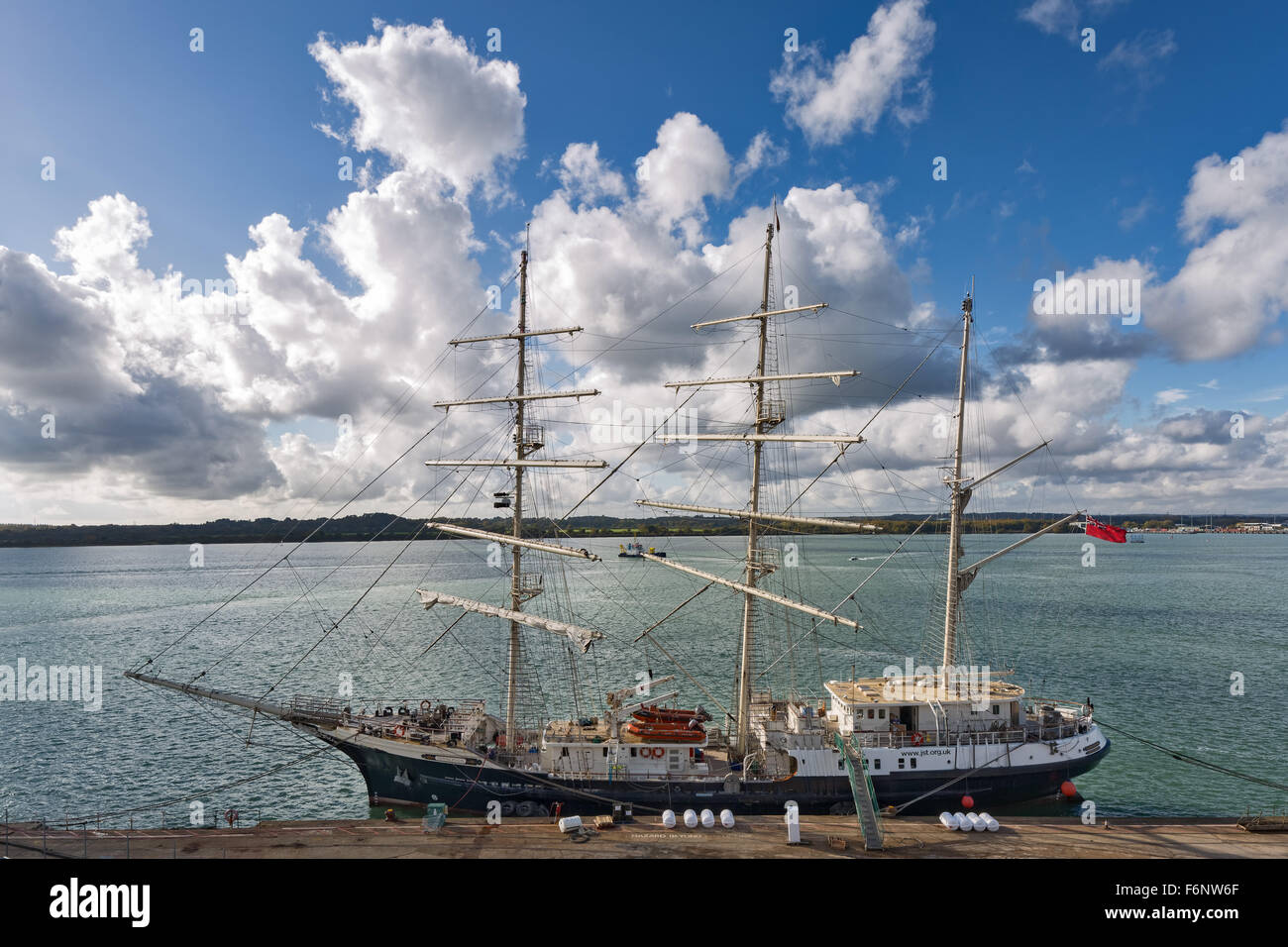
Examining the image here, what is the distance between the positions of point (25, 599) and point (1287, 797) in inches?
6814

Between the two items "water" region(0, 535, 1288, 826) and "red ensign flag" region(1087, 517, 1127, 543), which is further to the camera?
"water" region(0, 535, 1288, 826)

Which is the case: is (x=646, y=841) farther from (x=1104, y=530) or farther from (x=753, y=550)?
(x=1104, y=530)

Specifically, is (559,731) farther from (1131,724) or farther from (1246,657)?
(1246,657)

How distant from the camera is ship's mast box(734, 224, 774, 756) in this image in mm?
30719

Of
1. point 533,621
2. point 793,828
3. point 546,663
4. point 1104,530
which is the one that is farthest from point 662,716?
point 546,663

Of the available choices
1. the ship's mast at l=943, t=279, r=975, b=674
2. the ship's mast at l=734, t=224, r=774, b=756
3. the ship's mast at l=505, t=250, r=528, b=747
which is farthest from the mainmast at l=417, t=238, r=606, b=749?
the ship's mast at l=943, t=279, r=975, b=674

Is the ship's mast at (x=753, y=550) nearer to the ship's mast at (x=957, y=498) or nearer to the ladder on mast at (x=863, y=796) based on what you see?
the ladder on mast at (x=863, y=796)

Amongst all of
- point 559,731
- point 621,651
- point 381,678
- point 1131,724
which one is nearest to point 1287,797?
point 1131,724

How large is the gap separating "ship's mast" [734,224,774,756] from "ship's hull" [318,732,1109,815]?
2.95m

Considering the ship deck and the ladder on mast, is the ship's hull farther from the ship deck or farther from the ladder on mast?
the ship deck

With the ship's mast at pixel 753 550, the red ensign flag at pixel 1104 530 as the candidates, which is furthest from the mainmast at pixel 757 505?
the red ensign flag at pixel 1104 530

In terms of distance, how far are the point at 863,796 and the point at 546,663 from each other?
42849 mm

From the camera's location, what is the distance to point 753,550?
107 feet

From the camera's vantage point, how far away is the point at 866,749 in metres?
29.0
